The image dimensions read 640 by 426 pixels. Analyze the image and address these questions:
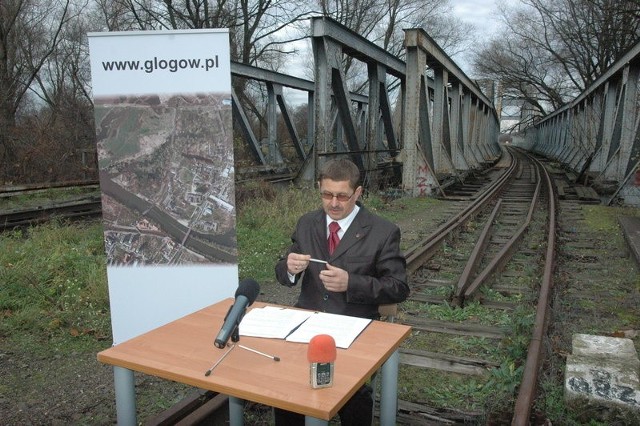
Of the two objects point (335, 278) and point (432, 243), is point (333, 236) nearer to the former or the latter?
point (335, 278)

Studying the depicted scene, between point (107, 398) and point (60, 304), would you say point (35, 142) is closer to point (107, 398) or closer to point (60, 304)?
point (60, 304)

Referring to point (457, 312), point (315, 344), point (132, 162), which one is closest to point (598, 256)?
point (457, 312)

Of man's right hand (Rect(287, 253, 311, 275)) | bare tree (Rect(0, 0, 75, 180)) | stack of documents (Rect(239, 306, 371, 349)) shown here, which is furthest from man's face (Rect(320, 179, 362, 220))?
bare tree (Rect(0, 0, 75, 180))

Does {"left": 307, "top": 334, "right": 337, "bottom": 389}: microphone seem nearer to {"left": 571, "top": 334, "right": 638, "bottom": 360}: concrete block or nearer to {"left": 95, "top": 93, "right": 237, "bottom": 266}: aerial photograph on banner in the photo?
{"left": 95, "top": 93, "right": 237, "bottom": 266}: aerial photograph on banner

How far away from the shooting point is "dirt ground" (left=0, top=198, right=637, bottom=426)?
328 cm

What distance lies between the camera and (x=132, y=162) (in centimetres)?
383

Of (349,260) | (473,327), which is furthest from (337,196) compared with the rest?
(473,327)

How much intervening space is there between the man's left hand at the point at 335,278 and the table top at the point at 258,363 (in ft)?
0.85

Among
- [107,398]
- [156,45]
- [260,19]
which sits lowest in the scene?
[107,398]

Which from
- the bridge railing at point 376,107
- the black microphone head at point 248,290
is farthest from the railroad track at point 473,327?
the bridge railing at point 376,107

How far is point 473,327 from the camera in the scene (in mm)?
4590

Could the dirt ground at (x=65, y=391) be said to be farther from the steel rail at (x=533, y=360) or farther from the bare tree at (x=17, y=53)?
the bare tree at (x=17, y=53)

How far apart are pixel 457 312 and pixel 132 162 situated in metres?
3.19

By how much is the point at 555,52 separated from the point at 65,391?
39.7 m
